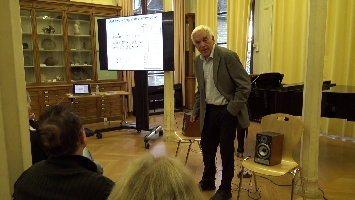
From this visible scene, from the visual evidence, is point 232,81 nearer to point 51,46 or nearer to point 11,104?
point 11,104

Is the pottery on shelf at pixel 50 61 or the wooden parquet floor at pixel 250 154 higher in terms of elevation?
the pottery on shelf at pixel 50 61

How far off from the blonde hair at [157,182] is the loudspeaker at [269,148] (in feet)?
5.86

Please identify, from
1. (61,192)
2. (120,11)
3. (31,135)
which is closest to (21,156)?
(31,135)

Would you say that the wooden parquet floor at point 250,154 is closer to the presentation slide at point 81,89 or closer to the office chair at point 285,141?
the office chair at point 285,141

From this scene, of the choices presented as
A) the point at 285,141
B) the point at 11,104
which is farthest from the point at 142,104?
the point at 11,104

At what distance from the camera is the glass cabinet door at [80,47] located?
18.8ft

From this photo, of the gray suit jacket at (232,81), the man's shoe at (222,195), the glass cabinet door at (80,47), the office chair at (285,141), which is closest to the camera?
the office chair at (285,141)

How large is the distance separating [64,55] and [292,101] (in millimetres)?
4215

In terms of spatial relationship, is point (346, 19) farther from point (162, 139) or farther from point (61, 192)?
point (61, 192)

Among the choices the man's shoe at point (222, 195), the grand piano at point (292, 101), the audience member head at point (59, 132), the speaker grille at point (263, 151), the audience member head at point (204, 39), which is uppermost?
the audience member head at point (204, 39)

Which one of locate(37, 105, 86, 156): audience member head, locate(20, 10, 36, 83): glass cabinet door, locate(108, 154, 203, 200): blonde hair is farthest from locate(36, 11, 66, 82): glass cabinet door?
locate(108, 154, 203, 200): blonde hair

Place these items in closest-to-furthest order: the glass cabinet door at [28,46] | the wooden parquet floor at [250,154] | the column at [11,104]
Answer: the column at [11,104]
the wooden parquet floor at [250,154]
the glass cabinet door at [28,46]

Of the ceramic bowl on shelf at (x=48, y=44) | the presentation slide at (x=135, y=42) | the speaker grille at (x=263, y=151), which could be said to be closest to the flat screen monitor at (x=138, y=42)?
the presentation slide at (x=135, y=42)

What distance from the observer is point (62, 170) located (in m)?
1.02
